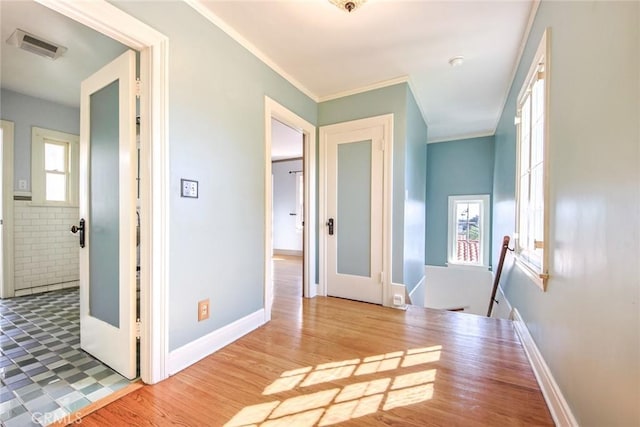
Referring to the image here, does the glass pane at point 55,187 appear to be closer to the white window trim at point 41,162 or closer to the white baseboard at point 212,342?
the white window trim at point 41,162

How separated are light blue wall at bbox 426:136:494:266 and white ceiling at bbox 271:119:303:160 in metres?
2.75

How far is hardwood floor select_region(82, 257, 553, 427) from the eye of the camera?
1300 mm

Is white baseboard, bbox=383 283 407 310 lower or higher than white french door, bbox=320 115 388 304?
lower

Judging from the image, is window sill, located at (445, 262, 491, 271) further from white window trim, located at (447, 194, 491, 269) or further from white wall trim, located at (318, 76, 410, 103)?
white wall trim, located at (318, 76, 410, 103)

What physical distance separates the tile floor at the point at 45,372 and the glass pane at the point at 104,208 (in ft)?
1.02

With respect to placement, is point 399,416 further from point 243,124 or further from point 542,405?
point 243,124

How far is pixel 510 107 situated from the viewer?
3.00m

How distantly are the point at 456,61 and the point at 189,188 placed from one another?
2.59 metres

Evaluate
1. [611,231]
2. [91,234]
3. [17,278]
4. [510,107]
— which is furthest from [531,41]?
[17,278]

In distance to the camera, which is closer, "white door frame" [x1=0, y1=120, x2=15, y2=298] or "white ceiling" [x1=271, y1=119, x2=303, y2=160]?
"white door frame" [x1=0, y1=120, x2=15, y2=298]

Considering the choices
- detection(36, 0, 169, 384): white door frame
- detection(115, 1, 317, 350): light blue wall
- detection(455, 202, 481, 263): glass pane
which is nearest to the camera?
detection(36, 0, 169, 384): white door frame

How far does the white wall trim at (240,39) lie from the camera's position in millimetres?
1784

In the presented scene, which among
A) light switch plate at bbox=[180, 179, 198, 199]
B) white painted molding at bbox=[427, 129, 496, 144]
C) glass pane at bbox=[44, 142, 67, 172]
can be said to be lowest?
light switch plate at bbox=[180, 179, 198, 199]

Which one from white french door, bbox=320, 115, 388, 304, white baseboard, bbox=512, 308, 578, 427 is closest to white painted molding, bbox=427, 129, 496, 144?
white french door, bbox=320, 115, 388, 304
